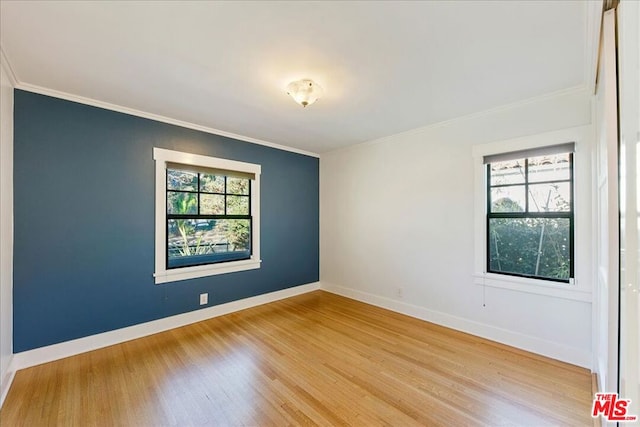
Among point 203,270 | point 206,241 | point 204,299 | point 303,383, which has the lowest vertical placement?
point 303,383

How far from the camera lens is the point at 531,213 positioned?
2859 millimetres

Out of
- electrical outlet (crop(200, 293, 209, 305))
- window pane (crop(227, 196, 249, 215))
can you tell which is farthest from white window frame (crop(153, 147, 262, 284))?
electrical outlet (crop(200, 293, 209, 305))

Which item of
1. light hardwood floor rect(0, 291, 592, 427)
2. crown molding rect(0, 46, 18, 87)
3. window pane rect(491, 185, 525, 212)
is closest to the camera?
light hardwood floor rect(0, 291, 592, 427)

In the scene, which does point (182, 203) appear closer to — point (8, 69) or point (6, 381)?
point (8, 69)

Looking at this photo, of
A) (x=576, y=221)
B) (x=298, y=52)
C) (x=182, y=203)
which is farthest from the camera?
(x=182, y=203)

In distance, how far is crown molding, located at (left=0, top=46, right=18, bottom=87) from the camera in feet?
6.68

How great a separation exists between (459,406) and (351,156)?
3607mm

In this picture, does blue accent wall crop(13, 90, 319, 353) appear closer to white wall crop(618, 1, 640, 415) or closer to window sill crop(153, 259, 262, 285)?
window sill crop(153, 259, 262, 285)

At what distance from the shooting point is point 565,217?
2.67 metres

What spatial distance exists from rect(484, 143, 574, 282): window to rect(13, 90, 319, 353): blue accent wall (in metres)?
3.56

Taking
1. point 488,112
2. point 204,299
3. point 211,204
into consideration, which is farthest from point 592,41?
point 204,299

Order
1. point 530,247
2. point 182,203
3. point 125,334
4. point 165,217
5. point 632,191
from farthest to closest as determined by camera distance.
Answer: point 182,203
point 165,217
point 125,334
point 530,247
point 632,191

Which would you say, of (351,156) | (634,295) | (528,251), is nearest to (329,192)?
(351,156)

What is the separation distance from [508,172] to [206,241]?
3871 mm
